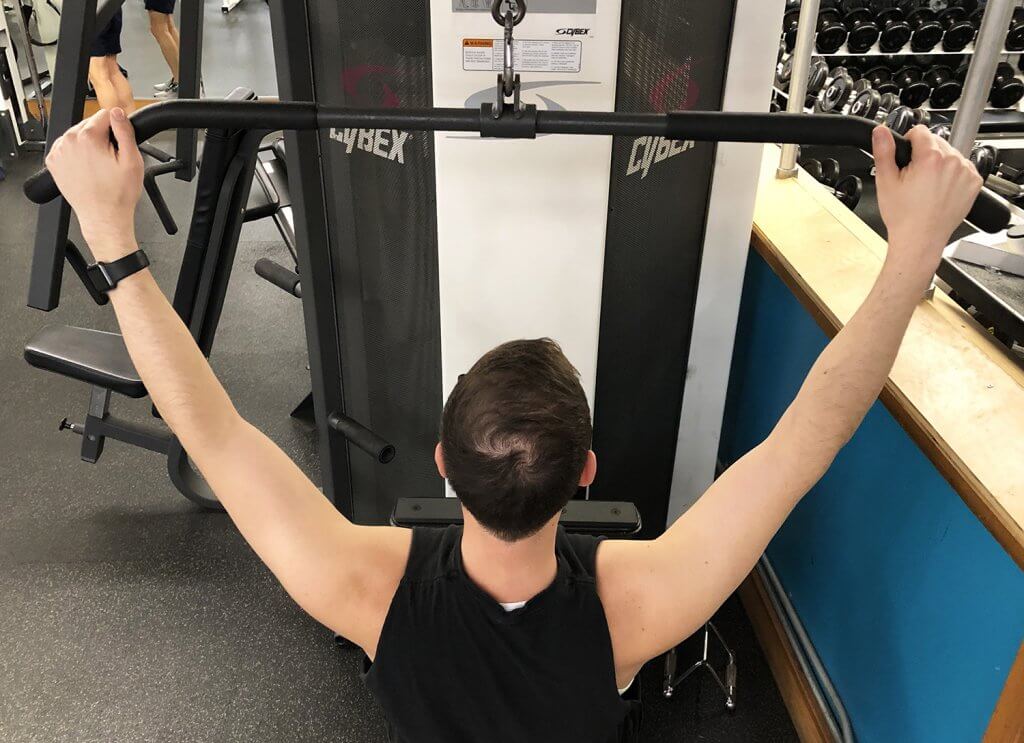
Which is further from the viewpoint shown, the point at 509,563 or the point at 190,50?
the point at 190,50

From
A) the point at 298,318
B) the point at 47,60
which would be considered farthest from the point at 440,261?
the point at 47,60

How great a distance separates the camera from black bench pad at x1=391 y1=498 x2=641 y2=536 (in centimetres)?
Result: 167

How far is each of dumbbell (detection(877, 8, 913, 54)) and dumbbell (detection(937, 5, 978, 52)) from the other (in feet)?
0.66

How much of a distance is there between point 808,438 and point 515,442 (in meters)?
0.33

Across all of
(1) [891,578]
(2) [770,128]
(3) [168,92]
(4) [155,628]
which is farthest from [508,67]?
(3) [168,92]

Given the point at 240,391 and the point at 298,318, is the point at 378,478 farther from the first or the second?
the point at 298,318

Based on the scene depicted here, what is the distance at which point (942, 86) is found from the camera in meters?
4.26

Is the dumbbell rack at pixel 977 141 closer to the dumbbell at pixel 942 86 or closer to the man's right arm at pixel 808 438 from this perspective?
the dumbbell at pixel 942 86

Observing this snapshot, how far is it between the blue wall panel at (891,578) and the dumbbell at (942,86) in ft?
8.56

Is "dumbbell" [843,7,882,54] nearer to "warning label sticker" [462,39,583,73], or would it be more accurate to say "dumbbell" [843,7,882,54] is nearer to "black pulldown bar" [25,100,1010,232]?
"warning label sticker" [462,39,583,73]

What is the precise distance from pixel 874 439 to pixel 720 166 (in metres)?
0.63

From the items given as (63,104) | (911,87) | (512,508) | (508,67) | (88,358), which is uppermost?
(508,67)

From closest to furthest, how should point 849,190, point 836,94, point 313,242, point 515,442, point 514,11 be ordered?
point 515,442 → point 514,11 → point 313,242 → point 849,190 → point 836,94

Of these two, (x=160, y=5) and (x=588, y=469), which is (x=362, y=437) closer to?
(x=588, y=469)
